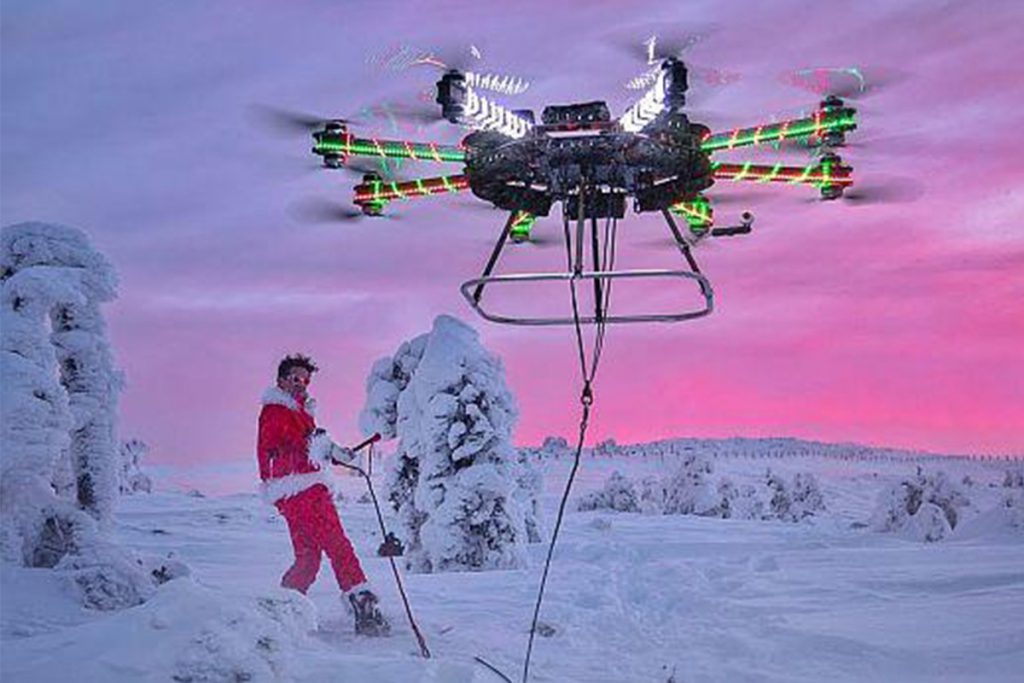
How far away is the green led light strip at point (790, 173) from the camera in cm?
787

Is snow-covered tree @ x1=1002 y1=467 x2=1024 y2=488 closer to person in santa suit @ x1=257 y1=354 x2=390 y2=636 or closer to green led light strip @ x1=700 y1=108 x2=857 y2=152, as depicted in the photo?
green led light strip @ x1=700 y1=108 x2=857 y2=152

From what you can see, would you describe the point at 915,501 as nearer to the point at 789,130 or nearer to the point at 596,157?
the point at 789,130

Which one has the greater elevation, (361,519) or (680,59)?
(680,59)

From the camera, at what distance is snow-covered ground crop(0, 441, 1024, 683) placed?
5.63 meters

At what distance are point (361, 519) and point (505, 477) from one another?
578 inches

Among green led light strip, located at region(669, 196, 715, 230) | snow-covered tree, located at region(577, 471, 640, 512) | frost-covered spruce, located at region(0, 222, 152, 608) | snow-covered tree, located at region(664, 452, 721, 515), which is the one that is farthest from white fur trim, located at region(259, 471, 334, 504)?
snow-covered tree, located at region(577, 471, 640, 512)

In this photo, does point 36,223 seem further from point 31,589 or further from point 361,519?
point 361,519

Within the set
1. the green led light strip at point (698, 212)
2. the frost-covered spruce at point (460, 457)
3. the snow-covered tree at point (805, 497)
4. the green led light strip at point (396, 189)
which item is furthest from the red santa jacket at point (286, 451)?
the snow-covered tree at point (805, 497)

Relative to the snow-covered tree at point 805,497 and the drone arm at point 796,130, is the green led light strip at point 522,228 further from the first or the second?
the snow-covered tree at point 805,497

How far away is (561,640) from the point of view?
9102mm

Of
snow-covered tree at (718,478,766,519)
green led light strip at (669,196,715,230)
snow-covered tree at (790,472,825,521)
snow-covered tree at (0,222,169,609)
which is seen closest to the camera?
green led light strip at (669,196,715,230)

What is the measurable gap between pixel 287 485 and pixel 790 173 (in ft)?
17.7

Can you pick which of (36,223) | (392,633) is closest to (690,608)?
(392,633)

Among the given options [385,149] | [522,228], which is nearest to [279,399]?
[385,149]
